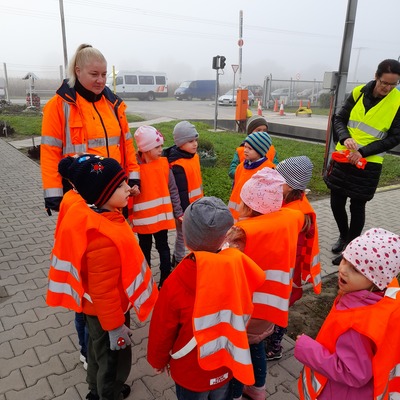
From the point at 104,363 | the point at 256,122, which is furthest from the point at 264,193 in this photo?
the point at 256,122

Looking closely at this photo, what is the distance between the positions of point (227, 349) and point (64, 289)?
3.15 feet

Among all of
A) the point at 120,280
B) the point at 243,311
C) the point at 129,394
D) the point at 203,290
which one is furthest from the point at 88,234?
the point at 129,394

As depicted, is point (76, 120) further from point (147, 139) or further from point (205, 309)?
point (205, 309)

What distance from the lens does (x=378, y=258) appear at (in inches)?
60.2

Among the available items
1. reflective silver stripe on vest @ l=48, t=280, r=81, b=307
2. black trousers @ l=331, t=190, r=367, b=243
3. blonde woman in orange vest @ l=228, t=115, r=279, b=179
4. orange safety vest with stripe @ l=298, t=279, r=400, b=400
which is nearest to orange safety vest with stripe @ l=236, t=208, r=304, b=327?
orange safety vest with stripe @ l=298, t=279, r=400, b=400

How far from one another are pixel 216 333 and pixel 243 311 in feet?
0.54

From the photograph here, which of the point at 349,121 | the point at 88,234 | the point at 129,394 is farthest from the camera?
the point at 349,121

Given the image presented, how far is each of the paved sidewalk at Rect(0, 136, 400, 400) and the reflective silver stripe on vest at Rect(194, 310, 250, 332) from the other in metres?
1.12

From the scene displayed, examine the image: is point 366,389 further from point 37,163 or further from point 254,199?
point 37,163

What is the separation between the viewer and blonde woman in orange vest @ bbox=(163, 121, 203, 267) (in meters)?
3.53

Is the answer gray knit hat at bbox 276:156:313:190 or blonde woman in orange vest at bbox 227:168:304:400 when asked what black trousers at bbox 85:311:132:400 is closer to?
blonde woman in orange vest at bbox 227:168:304:400

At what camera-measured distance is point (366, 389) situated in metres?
1.57

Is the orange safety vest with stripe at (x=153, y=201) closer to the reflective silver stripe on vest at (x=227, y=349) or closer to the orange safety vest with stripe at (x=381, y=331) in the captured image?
the reflective silver stripe on vest at (x=227, y=349)

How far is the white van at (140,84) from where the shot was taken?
35156 mm
